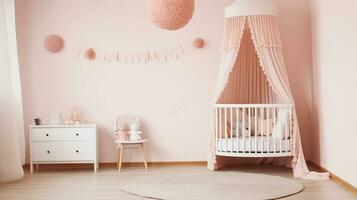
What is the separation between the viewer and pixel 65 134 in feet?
20.9

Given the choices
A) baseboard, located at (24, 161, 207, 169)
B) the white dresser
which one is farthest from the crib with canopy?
the white dresser

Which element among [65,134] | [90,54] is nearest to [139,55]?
[90,54]

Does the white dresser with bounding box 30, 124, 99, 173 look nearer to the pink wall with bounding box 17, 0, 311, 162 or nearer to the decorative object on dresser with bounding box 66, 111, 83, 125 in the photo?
the decorative object on dresser with bounding box 66, 111, 83, 125

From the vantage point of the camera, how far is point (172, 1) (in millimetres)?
3861

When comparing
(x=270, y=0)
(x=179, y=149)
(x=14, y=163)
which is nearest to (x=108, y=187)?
(x=14, y=163)

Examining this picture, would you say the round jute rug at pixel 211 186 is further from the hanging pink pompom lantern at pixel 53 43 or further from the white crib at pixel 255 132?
the hanging pink pompom lantern at pixel 53 43

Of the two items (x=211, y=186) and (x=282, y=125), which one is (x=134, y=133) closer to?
(x=211, y=186)

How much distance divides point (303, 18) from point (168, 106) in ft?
6.87

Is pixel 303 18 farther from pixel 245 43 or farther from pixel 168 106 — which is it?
pixel 168 106

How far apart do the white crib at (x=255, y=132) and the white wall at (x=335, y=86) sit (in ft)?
1.47

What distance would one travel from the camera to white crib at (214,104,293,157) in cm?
592

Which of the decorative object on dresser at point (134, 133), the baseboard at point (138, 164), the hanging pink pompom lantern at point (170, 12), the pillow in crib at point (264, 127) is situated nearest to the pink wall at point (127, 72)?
the baseboard at point (138, 164)

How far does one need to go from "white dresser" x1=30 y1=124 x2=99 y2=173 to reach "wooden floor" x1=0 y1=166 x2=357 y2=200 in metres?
0.21

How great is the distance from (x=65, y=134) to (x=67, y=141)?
89 mm
